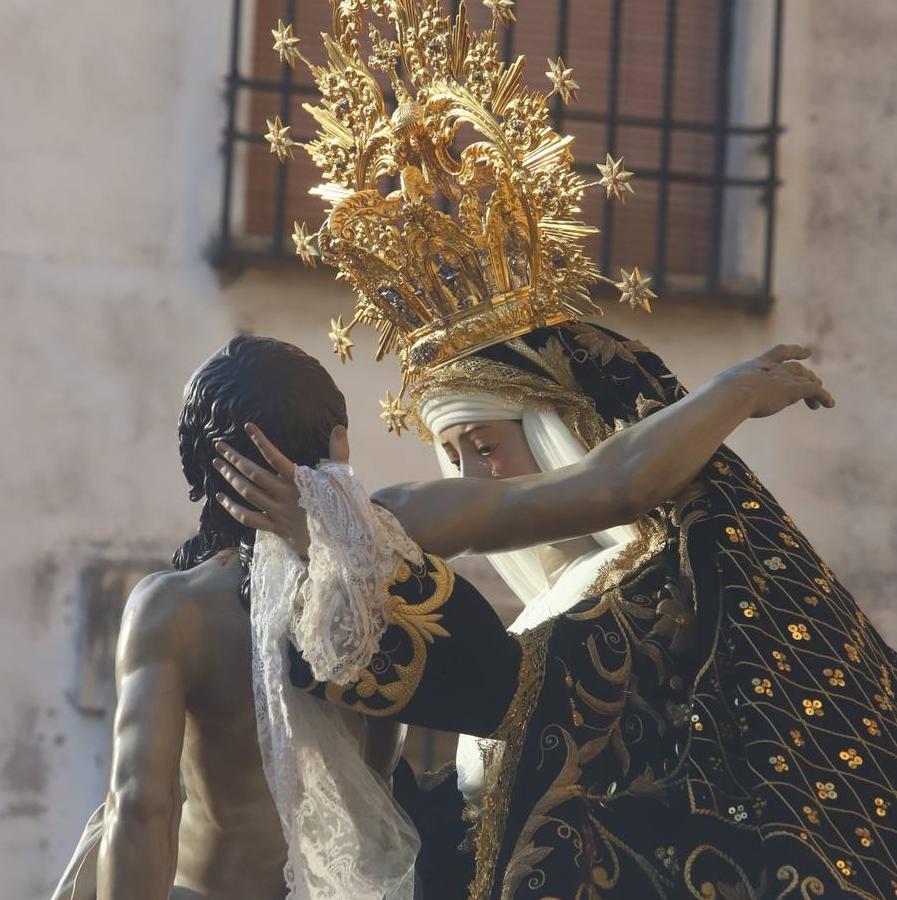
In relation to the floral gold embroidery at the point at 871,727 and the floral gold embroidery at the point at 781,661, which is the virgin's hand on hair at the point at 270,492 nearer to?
the floral gold embroidery at the point at 781,661

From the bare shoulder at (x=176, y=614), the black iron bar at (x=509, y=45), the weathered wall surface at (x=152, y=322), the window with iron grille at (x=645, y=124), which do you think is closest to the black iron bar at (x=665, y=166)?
the window with iron grille at (x=645, y=124)

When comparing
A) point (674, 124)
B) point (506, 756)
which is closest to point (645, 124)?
point (674, 124)

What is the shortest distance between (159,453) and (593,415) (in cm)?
261

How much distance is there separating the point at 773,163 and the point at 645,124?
37 centimetres

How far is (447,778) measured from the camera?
3041 mm

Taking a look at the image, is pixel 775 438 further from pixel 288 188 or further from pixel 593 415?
pixel 593 415

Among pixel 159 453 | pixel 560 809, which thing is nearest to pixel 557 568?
pixel 560 809

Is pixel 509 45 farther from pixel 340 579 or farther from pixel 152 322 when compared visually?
pixel 340 579

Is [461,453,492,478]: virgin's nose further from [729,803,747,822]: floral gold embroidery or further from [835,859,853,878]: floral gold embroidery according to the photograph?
[835,859,853,878]: floral gold embroidery

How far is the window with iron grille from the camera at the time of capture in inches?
225

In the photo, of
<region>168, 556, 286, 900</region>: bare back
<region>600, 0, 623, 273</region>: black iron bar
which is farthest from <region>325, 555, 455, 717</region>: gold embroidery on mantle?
<region>600, 0, 623, 273</region>: black iron bar

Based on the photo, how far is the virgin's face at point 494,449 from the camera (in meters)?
3.09

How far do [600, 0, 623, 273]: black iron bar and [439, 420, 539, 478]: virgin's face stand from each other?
107 inches

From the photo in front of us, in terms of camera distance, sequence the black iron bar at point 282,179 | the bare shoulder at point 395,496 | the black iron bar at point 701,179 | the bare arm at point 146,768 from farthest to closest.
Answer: the black iron bar at point 701,179, the black iron bar at point 282,179, the bare shoulder at point 395,496, the bare arm at point 146,768
